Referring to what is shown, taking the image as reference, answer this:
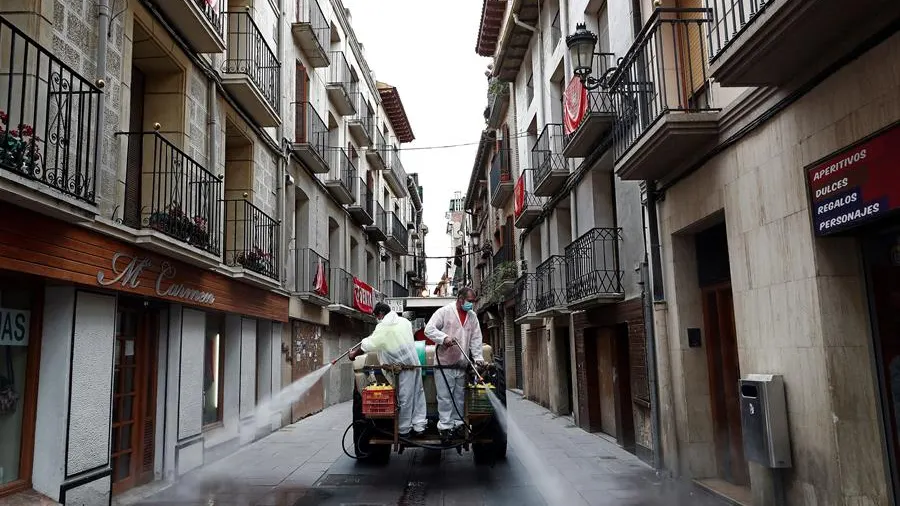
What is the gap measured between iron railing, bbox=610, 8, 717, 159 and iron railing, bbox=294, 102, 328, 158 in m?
8.40

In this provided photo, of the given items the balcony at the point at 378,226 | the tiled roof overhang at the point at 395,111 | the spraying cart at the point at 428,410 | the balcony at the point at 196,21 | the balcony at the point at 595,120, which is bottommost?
the spraying cart at the point at 428,410

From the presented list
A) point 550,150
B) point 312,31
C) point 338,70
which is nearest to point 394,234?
point 338,70

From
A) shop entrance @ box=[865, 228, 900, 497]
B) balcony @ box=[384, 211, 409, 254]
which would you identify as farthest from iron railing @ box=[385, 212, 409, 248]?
shop entrance @ box=[865, 228, 900, 497]

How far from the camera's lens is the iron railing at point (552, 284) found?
1374 cm

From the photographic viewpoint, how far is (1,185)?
4609 millimetres

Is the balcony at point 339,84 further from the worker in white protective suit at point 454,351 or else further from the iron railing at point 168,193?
the worker in white protective suit at point 454,351

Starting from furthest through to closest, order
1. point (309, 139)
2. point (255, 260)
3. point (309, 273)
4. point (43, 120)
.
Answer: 1. point (309, 139)
2. point (309, 273)
3. point (255, 260)
4. point (43, 120)

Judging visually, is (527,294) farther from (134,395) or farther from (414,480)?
(134,395)

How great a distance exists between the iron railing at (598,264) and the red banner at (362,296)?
1019cm

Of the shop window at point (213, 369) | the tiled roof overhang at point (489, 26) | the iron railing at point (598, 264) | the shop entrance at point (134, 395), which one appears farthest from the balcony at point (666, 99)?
the tiled roof overhang at point (489, 26)

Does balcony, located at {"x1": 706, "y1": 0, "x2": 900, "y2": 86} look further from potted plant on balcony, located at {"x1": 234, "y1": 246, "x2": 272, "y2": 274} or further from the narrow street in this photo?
potted plant on balcony, located at {"x1": 234, "y1": 246, "x2": 272, "y2": 274}

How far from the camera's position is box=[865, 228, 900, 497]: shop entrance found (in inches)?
186

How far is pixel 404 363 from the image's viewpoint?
25.0 feet

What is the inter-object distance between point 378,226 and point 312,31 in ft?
39.3
